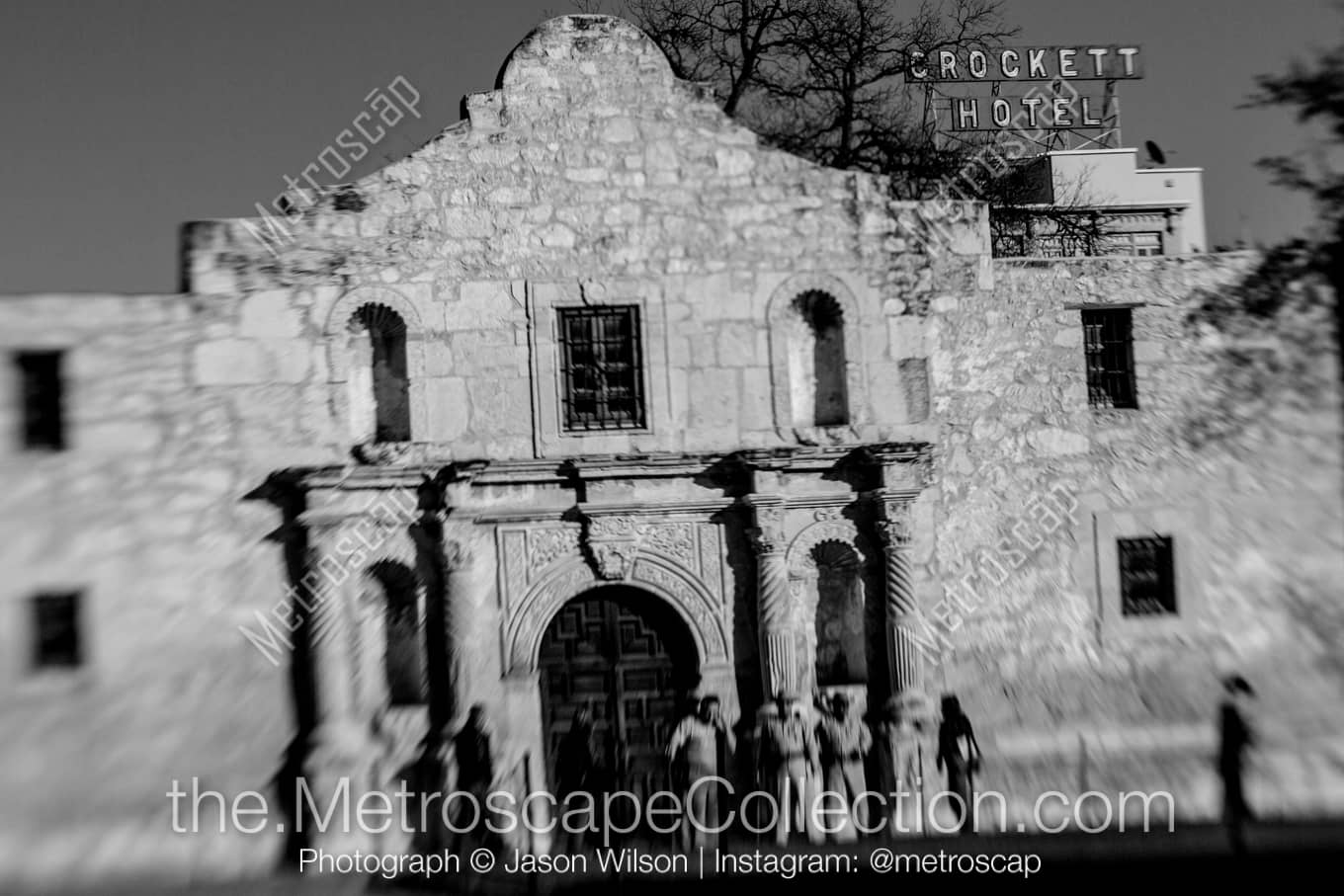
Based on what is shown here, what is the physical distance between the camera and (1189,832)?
13.1 metres

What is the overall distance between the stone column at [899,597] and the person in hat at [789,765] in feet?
3.31

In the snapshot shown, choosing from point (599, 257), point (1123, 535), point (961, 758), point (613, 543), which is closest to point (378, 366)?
point (599, 257)

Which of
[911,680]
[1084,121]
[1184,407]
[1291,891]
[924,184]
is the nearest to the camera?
[1291,891]

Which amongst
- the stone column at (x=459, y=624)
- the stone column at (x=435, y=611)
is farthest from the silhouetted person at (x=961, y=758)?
the stone column at (x=435, y=611)

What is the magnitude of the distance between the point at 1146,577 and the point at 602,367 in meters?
5.75

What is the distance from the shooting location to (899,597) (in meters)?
13.6

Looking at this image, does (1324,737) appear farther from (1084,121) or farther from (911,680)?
(1084,121)

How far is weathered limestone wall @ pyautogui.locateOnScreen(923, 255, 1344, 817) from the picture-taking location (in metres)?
14.0

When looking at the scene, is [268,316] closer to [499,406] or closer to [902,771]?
[499,406]

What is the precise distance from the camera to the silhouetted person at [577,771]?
12.2 meters

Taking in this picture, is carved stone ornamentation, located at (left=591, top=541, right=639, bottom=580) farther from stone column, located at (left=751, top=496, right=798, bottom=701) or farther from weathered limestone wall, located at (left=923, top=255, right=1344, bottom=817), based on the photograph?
weathered limestone wall, located at (left=923, top=255, right=1344, bottom=817)

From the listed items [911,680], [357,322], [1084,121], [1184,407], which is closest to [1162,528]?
[1184,407]

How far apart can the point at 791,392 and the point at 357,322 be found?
419 cm

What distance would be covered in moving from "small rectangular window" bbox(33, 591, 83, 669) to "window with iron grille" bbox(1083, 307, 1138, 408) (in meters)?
9.90
